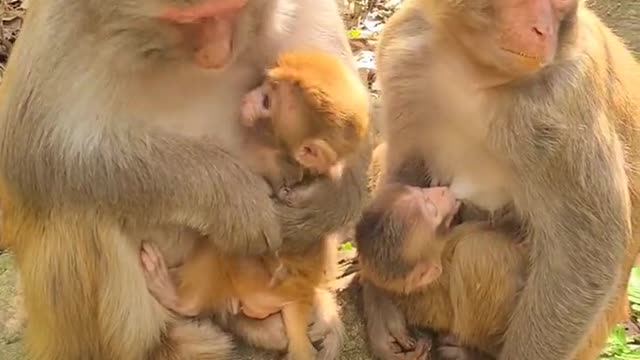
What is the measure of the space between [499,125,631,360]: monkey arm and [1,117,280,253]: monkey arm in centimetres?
85

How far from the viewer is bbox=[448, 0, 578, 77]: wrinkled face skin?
344cm

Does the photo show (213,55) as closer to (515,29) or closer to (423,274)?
(515,29)

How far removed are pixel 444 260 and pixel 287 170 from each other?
625 mm

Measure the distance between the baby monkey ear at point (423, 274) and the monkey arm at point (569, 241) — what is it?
0.29 m

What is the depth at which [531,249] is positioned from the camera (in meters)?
3.94

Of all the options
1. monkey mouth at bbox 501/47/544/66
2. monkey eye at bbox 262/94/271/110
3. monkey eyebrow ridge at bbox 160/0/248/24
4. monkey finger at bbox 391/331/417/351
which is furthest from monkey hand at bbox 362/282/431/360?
monkey eyebrow ridge at bbox 160/0/248/24

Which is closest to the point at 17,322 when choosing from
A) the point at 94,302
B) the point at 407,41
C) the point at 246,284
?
the point at 94,302

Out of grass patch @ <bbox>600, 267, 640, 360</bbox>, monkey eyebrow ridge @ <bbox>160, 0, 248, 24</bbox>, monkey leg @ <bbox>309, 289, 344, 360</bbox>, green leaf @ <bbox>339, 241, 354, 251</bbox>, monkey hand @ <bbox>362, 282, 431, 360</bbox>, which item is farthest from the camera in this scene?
grass patch @ <bbox>600, 267, 640, 360</bbox>

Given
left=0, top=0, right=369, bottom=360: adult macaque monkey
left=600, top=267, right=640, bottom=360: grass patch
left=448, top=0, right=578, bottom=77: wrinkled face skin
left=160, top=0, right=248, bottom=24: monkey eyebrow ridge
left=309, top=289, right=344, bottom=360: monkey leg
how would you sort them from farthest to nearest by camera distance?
left=600, top=267, right=640, bottom=360: grass patch
left=309, top=289, right=344, bottom=360: monkey leg
left=0, top=0, right=369, bottom=360: adult macaque monkey
left=448, top=0, right=578, bottom=77: wrinkled face skin
left=160, top=0, right=248, bottom=24: monkey eyebrow ridge

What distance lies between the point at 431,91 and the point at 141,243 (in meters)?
1.15

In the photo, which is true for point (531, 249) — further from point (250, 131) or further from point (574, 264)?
point (250, 131)

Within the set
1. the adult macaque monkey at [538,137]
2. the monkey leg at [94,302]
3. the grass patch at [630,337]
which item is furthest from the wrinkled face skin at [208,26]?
the grass patch at [630,337]

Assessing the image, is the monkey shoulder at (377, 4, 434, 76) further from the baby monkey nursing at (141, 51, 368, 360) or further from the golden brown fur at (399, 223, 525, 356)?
the golden brown fur at (399, 223, 525, 356)

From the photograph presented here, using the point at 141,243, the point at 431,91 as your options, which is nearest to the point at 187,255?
the point at 141,243
